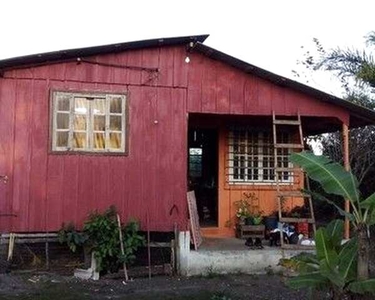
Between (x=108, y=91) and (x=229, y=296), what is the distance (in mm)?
4284

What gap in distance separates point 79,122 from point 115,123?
653 millimetres

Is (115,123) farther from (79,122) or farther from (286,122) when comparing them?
(286,122)

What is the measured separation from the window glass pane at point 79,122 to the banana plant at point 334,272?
16.3 feet

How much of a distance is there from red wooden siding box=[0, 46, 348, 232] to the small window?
148 mm

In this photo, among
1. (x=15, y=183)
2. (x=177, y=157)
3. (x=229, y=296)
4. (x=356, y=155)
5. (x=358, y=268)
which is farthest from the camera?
(x=356, y=155)

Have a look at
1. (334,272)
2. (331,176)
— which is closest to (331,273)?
(334,272)

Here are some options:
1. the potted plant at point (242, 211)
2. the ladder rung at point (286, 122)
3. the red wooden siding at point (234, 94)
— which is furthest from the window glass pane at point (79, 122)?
the potted plant at point (242, 211)

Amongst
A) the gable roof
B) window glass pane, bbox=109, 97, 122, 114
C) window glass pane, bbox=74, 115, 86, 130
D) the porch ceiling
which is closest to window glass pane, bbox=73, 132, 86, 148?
window glass pane, bbox=74, 115, 86, 130

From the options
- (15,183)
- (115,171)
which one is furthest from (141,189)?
(15,183)

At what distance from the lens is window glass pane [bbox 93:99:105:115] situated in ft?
35.0

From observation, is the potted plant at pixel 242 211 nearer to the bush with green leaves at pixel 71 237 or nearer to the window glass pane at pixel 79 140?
the bush with green leaves at pixel 71 237

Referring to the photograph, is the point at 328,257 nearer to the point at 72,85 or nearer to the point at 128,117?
the point at 128,117

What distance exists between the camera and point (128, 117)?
10.8 m

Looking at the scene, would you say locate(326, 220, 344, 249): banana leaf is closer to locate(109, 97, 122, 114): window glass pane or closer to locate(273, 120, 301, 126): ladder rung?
locate(273, 120, 301, 126): ladder rung
